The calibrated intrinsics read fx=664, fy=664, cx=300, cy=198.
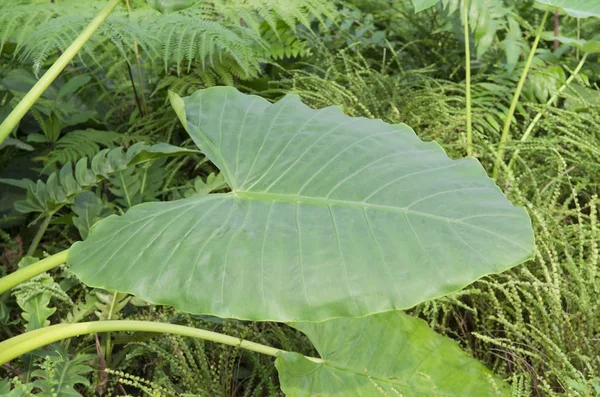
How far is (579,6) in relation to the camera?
1.34 meters

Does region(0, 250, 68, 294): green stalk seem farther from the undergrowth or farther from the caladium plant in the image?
the undergrowth

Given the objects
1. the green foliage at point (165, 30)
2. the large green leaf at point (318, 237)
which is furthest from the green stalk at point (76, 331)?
the green foliage at point (165, 30)

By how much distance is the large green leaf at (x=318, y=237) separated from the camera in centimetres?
83

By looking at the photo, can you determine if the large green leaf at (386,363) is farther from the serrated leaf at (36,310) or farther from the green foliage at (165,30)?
the green foliage at (165,30)

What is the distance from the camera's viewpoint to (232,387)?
1330 millimetres

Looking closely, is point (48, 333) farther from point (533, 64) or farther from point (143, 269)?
point (533, 64)

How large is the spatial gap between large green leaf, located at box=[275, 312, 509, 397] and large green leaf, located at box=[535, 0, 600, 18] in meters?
0.67

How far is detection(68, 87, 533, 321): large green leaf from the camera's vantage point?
832 millimetres

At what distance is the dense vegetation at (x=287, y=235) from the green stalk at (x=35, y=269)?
13 millimetres

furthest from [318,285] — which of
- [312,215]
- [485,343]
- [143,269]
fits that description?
[485,343]

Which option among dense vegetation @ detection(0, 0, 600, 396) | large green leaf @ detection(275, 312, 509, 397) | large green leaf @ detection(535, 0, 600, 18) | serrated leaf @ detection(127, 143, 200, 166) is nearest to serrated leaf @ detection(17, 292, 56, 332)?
dense vegetation @ detection(0, 0, 600, 396)

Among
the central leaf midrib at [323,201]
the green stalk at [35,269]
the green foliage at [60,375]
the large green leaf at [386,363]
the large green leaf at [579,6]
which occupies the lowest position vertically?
the green foliage at [60,375]

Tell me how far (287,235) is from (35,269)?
433mm

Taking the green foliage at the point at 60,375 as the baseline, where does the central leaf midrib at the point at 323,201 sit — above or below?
above
